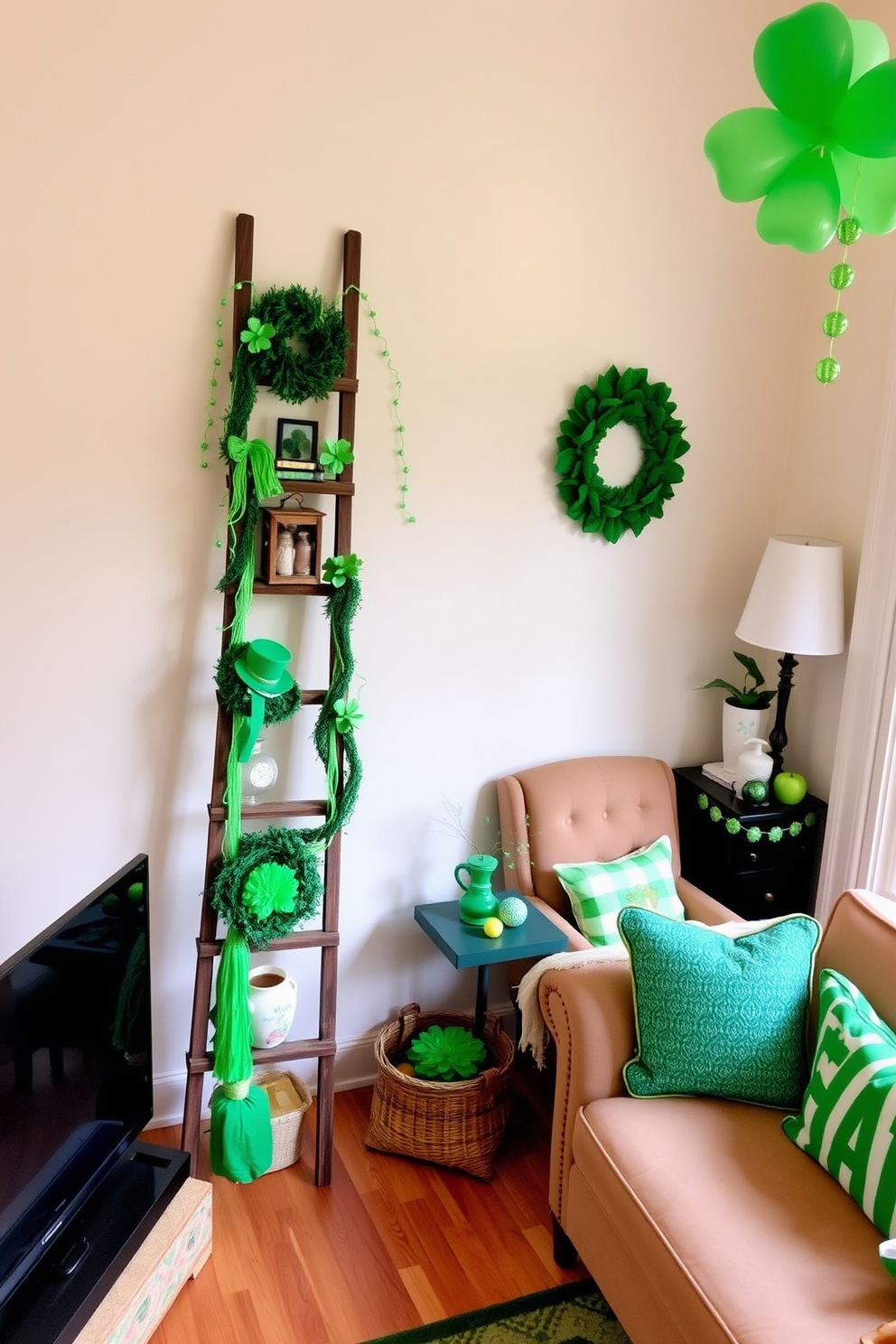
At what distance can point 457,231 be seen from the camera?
98.6 inches

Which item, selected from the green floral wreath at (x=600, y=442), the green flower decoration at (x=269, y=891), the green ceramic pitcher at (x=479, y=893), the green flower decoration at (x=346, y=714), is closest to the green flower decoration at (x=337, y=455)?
the green flower decoration at (x=346, y=714)

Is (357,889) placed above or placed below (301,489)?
below

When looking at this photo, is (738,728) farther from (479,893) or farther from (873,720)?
(479,893)

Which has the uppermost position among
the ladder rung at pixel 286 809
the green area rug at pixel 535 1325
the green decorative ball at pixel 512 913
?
the ladder rung at pixel 286 809

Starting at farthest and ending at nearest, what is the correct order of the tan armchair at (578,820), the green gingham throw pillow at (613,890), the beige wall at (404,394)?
the tan armchair at (578,820)
the green gingham throw pillow at (613,890)
the beige wall at (404,394)

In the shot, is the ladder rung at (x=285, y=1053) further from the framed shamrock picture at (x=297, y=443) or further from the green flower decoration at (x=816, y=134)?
the green flower decoration at (x=816, y=134)

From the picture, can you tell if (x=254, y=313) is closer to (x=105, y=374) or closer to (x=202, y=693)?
(x=105, y=374)

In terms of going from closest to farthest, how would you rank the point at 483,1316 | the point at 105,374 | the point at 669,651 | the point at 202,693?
the point at 483,1316 → the point at 105,374 → the point at 202,693 → the point at 669,651

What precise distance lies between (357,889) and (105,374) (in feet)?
4.61

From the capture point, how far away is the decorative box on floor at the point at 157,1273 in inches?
71.9

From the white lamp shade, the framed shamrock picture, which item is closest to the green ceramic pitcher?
the white lamp shade

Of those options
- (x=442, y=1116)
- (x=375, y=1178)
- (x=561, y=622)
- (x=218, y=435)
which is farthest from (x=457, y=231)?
(x=375, y=1178)

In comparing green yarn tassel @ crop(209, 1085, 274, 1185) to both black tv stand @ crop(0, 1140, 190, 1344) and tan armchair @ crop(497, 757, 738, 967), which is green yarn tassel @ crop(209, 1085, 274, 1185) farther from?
tan armchair @ crop(497, 757, 738, 967)

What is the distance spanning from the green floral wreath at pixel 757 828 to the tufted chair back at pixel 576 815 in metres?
0.11
